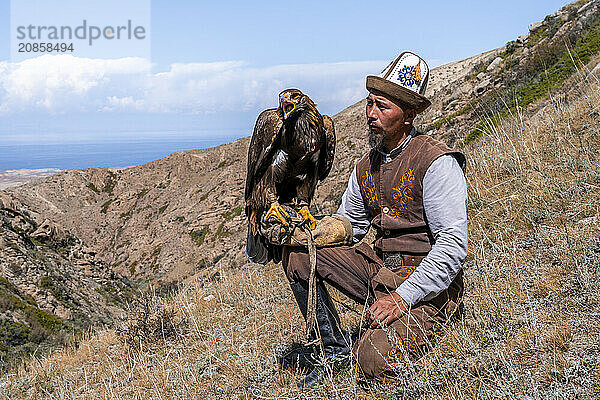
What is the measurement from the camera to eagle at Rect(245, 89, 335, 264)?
112 inches

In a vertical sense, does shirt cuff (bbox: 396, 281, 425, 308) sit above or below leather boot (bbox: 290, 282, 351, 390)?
above

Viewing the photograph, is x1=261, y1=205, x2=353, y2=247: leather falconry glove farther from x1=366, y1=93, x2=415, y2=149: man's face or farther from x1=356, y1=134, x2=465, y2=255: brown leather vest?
x1=366, y1=93, x2=415, y2=149: man's face

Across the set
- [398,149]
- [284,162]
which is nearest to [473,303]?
[398,149]

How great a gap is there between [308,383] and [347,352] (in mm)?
314

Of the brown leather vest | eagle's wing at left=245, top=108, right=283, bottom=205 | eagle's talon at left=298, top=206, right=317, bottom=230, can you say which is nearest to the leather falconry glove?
eagle's talon at left=298, top=206, right=317, bottom=230

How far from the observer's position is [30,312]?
7.86 meters

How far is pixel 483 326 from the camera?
273cm

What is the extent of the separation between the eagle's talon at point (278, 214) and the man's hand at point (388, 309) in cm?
73

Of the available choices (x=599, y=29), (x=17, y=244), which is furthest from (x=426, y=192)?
(x=599, y=29)

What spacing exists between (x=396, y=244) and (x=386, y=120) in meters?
0.73

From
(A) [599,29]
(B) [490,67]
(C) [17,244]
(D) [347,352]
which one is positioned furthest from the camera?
(B) [490,67]

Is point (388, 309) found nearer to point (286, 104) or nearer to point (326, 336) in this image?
point (326, 336)

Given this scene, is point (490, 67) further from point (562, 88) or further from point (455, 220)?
point (455, 220)

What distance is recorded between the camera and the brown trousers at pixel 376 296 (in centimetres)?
245
